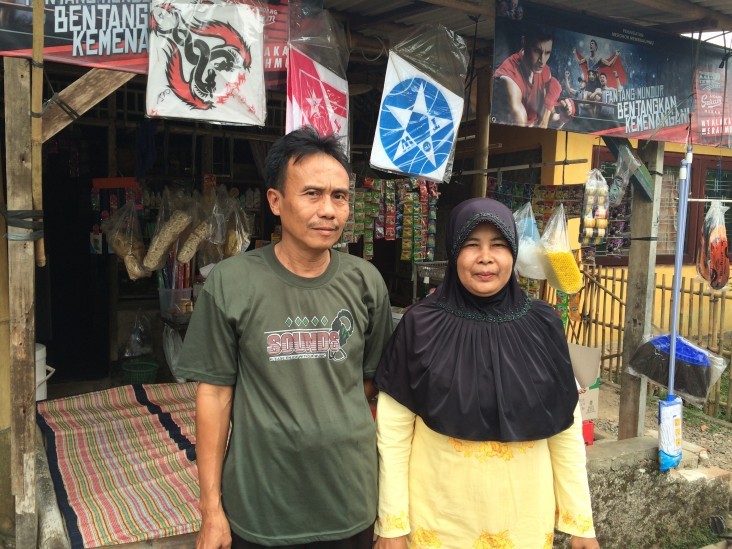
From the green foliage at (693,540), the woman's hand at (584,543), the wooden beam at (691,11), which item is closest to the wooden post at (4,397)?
the woman's hand at (584,543)

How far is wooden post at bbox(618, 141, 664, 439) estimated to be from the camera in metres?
4.08

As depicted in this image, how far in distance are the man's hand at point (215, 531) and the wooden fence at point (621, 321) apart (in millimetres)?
4977

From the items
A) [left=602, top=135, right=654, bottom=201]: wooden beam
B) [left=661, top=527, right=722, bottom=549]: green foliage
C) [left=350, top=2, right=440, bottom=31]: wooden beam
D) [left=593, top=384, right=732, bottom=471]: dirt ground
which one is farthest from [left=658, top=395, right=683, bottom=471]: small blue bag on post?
[left=350, top=2, right=440, bottom=31]: wooden beam

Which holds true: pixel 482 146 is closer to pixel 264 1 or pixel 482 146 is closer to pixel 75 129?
pixel 264 1

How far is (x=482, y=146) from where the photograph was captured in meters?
4.40

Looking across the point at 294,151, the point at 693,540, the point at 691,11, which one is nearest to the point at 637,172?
the point at 691,11

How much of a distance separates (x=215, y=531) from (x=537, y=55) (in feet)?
9.92

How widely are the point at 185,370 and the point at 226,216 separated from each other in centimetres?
296

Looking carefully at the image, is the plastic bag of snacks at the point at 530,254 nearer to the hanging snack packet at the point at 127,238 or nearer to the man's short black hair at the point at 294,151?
the man's short black hair at the point at 294,151

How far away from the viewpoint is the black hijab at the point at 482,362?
6.07 ft

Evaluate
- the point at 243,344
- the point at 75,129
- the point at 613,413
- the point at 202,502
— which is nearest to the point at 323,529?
the point at 202,502

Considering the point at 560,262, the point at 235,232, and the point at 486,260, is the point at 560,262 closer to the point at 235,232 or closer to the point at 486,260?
the point at 486,260

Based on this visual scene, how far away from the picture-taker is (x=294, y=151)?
70.7 inches

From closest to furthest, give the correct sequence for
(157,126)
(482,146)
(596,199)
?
(596,199)
(482,146)
(157,126)
